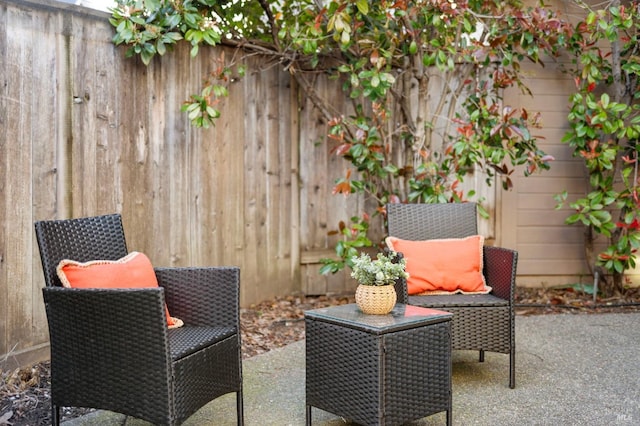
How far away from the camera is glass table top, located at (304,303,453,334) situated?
8.25ft

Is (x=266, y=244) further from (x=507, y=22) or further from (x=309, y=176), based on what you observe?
(x=507, y=22)

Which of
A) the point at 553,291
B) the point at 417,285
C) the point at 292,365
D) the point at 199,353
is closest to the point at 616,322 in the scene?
the point at 553,291

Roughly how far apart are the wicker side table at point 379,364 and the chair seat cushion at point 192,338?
34 centimetres

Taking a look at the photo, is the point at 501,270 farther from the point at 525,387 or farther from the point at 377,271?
the point at 377,271

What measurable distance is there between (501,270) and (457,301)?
31cm

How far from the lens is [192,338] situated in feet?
8.35

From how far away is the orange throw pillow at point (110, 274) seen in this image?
2539 millimetres

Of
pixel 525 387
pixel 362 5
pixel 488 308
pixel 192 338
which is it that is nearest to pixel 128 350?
pixel 192 338

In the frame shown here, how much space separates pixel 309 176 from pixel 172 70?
136 cm

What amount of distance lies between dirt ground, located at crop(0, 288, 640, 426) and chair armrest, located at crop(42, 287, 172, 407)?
0.53 metres

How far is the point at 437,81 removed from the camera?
206 inches

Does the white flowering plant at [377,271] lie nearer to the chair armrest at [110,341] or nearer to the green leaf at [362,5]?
the chair armrest at [110,341]

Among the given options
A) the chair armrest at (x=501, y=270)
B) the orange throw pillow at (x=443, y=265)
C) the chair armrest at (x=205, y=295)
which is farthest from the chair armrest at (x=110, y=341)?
the chair armrest at (x=501, y=270)

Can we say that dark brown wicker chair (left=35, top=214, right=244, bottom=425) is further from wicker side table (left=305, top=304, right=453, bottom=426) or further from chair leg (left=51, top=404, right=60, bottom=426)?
wicker side table (left=305, top=304, right=453, bottom=426)
